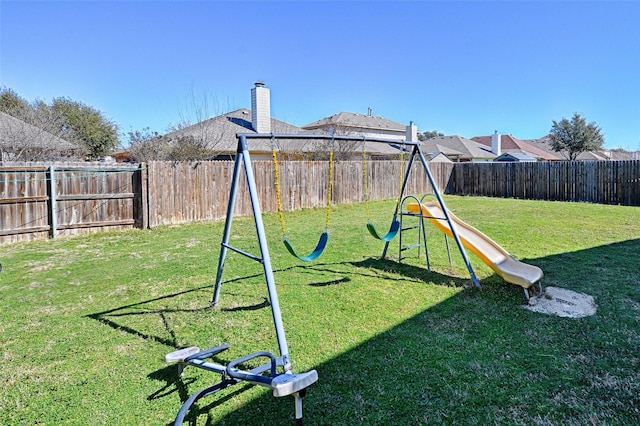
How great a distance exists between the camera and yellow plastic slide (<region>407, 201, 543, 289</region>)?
408 centimetres

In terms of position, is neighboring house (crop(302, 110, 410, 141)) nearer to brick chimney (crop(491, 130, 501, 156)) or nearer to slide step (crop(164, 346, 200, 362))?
brick chimney (crop(491, 130, 501, 156))

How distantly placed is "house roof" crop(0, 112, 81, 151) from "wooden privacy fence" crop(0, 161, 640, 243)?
7.26 meters

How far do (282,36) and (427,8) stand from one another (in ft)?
20.2

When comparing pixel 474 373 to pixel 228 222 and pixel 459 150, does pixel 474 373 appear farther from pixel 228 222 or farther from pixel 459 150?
pixel 459 150

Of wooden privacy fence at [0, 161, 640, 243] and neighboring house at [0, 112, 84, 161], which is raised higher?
neighboring house at [0, 112, 84, 161]

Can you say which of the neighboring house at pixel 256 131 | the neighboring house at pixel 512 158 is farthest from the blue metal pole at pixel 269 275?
the neighboring house at pixel 512 158

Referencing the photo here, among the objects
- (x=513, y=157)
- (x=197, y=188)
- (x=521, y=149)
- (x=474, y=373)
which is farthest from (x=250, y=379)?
(x=521, y=149)

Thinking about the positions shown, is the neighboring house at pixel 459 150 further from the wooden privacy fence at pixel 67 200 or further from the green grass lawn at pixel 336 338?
the green grass lawn at pixel 336 338

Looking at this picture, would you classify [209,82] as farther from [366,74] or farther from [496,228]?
[496,228]

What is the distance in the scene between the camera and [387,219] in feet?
34.2

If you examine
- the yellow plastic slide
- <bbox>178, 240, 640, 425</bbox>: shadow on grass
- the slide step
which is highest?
the yellow plastic slide

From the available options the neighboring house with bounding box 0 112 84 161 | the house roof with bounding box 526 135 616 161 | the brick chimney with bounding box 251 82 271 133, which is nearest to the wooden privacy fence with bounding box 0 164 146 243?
the neighboring house with bounding box 0 112 84 161

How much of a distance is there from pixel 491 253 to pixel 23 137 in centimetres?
1619

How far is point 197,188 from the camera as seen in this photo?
33.6 feet
